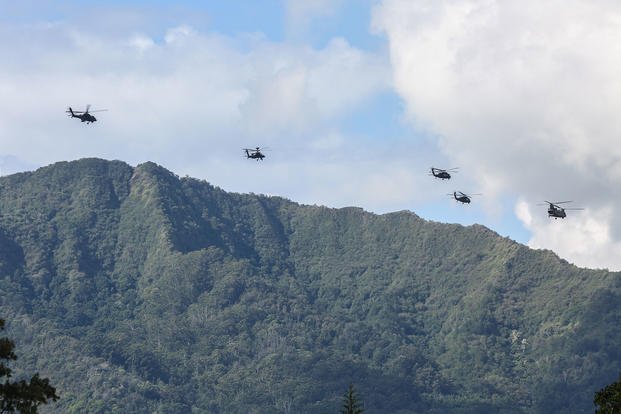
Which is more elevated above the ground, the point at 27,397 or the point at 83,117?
the point at 83,117

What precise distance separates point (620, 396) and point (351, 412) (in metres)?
19.0

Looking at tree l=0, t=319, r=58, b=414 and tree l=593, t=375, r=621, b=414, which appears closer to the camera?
tree l=0, t=319, r=58, b=414

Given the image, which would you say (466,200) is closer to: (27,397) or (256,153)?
(256,153)

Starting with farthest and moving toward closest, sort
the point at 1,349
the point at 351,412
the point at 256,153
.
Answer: the point at 256,153
the point at 351,412
the point at 1,349

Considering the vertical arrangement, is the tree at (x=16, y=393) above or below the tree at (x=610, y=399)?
below

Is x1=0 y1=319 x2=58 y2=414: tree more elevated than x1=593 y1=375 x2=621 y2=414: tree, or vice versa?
x1=593 y1=375 x2=621 y2=414: tree

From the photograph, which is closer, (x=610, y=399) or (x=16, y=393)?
(x=16, y=393)

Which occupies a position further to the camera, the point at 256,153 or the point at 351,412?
the point at 256,153

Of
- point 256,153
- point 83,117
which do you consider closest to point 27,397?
point 83,117

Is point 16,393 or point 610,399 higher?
point 610,399

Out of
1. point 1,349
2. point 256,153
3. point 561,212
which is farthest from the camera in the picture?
point 256,153

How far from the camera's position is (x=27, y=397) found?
309 feet

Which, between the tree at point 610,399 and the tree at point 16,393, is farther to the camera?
the tree at point 610,399

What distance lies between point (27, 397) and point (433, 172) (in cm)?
10217
